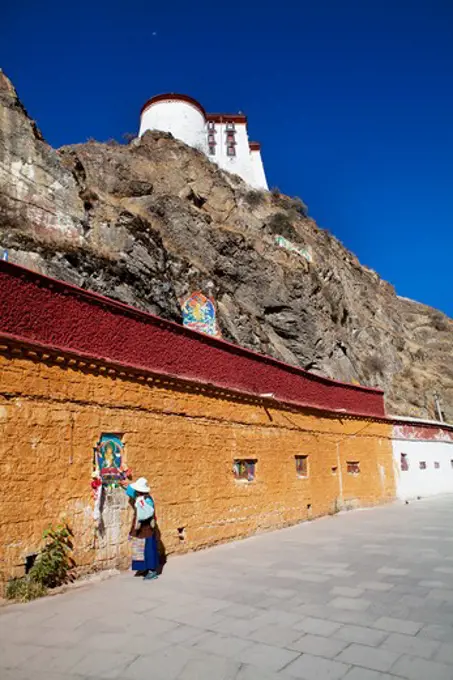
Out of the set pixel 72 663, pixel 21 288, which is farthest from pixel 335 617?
pixel 21 288

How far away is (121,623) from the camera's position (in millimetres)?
4980

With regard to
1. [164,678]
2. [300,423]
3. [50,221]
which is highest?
[50,221]

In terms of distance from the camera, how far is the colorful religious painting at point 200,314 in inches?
760

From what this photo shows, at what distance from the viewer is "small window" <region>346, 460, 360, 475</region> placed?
15438 mm

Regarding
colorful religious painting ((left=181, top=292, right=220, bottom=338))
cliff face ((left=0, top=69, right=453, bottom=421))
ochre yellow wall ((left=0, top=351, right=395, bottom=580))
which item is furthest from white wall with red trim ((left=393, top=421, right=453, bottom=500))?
colorful religious painting ((left=181, top=292, right=220, bottom=338))

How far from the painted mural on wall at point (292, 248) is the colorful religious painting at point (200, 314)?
10995 millimetres

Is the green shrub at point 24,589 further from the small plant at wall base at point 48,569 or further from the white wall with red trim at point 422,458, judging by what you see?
the white wall with red trim at point 422,458

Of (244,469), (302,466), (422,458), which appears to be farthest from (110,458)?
(422,458)

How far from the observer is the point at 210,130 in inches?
1769

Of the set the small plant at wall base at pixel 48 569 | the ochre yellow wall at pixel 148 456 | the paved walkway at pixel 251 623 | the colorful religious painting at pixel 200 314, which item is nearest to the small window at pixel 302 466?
the ochre yellow wall at pixel 148 456

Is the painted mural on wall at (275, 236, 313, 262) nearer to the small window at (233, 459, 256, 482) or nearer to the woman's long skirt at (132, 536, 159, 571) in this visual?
the small window at (233, 459, 256, 482)

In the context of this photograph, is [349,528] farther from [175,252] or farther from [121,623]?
[175,252]

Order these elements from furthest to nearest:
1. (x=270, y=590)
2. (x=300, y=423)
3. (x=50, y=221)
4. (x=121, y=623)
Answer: (x=50, y=221)
(x=300, y=423)
(x=270, y=590)
(x=121, y=623)

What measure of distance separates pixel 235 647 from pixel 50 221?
15363mm
